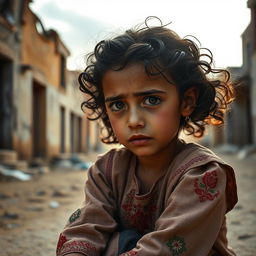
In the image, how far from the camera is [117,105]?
5.23ft

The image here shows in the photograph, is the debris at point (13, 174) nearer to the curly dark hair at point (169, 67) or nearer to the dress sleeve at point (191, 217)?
the curly dark hair at point (169, 67)

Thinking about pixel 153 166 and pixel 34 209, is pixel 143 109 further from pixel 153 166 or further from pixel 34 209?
pixel 34 209

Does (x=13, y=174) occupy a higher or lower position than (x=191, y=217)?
lower

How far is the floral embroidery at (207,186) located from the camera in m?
1.36

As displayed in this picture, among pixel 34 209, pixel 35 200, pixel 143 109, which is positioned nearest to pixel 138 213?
pixel 143 109

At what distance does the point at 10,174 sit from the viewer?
6.25 m

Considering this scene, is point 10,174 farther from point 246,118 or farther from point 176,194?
point 246,118

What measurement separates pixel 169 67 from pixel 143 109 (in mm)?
226

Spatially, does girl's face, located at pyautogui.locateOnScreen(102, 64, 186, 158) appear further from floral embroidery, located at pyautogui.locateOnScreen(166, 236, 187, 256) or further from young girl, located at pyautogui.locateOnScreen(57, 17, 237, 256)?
floral embroidery, located at pyautogui.locateOnScreen(166, 236, 187, 256)

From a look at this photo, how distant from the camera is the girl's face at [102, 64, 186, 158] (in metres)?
1.49

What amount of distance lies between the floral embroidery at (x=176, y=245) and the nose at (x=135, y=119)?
445 mm

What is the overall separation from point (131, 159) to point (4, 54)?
655 centimetres

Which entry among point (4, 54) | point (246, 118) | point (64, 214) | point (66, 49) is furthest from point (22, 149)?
point (246, 118)

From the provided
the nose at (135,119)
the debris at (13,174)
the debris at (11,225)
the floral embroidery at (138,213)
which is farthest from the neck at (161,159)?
the debris at (13,174)
